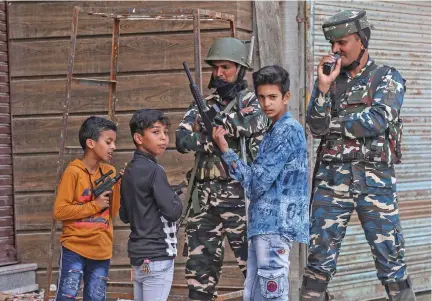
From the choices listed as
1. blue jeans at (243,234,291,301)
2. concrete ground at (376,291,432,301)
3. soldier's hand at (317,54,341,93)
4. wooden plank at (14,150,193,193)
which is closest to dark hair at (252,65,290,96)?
soldier's hand at (317,54,341,93)

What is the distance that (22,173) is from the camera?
8.15m

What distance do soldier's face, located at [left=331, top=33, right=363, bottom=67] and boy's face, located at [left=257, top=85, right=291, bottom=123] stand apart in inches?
35.7

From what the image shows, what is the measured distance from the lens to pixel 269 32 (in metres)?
7.98

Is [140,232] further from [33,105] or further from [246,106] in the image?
[33,105]

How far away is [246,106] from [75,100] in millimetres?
2260

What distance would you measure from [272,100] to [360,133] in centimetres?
86

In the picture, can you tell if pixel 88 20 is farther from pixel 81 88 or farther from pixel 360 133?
pixel 360 133

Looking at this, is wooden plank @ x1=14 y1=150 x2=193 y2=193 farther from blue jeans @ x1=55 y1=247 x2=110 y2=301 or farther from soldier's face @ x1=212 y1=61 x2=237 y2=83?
soldier's face @ x1=212 y1=61 x2=237 y2=83

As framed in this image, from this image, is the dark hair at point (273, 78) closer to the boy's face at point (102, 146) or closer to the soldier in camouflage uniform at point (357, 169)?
the soldier in camouflage uniform at point (357, 169)

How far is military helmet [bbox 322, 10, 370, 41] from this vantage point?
6.11 m

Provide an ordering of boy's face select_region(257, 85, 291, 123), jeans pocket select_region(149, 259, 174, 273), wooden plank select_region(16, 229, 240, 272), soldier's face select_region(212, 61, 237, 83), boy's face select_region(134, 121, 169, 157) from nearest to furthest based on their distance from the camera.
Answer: boy's face select_region(257, 85, 291, 123) < jeans pocket select_region(149, 259, 174, 273) < boy's face select_region(134, 121, 169, 157) < soldier's face select_region(212, 61, 237, 83) < wooden plank select_region(16, 229, 240, 272)

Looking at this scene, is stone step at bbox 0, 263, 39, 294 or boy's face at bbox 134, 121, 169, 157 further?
stone step at bbox 0, 263, 39, 294

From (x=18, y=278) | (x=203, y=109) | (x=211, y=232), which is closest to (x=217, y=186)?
(x=211, y=232)

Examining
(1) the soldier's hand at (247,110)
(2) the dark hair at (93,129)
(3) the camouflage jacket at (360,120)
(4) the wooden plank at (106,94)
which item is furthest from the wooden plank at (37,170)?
(3) the camouflage jacket at (360,120)
